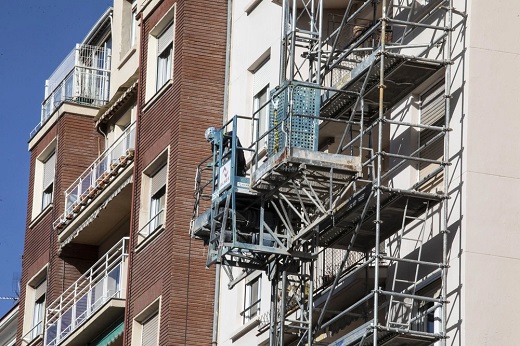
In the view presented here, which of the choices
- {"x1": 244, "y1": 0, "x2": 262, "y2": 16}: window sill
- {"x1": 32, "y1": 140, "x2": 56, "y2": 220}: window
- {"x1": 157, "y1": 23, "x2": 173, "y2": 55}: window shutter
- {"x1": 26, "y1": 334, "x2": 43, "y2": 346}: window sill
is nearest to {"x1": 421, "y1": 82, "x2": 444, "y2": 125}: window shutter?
{"x1": 244, "y1": 0, "x2": 262, "y2": 16}: window sill

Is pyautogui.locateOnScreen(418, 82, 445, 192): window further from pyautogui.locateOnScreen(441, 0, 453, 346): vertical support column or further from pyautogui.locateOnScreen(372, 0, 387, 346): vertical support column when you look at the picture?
pyautogui.locateOnScreen(372, 0, 387, 346): vertical support column

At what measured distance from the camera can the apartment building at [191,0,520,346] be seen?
87.7 feet

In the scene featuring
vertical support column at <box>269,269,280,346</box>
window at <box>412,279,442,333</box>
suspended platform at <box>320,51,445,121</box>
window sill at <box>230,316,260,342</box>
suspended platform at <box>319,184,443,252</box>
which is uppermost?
suspended platform at <box>320,51,445,121</box>

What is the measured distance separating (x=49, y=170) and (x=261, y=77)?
39.7 ft

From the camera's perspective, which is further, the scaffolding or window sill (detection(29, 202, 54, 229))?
window sill (detection(29, 202, 54, 229))

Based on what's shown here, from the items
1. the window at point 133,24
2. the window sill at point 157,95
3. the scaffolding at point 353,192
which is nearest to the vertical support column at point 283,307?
the scaffolding at point 353,192

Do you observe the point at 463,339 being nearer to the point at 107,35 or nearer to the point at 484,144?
the point at 484,144

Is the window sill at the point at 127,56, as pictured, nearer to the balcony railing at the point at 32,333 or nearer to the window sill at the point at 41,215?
the window sill at the point at 41,215

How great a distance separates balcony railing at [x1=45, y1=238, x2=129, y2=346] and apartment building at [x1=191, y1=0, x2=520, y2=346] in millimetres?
7470

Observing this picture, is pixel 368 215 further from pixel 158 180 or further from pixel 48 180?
pixel 48 180

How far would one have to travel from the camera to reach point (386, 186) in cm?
2869

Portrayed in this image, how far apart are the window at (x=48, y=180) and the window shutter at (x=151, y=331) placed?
369 inches

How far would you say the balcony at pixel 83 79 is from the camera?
46.0 meters

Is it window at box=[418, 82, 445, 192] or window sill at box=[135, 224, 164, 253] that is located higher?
window sill at box=[135, 224, 164, 253]
